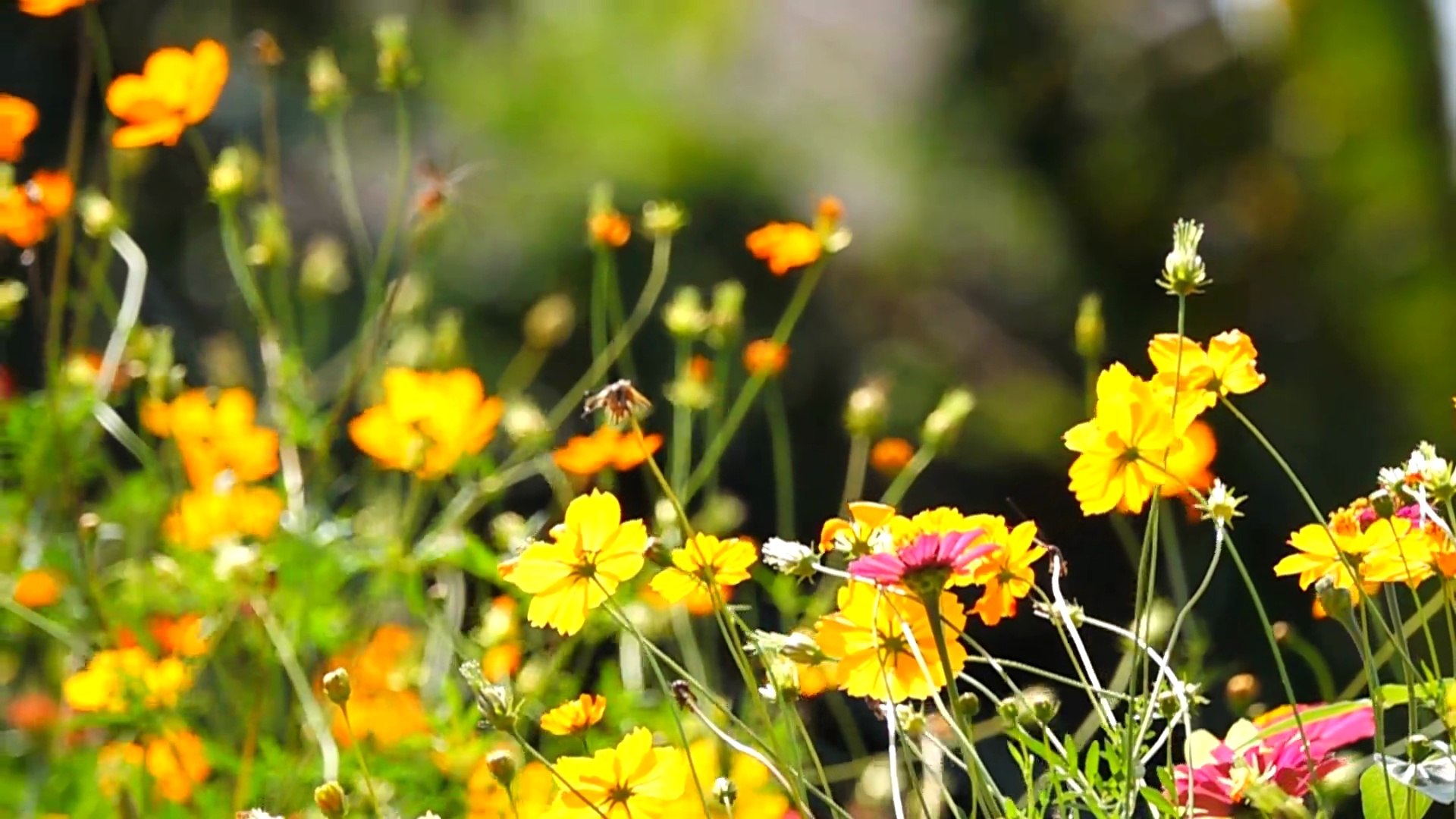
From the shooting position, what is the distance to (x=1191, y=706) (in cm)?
54

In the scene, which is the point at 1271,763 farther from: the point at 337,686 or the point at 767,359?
the point at 767,359

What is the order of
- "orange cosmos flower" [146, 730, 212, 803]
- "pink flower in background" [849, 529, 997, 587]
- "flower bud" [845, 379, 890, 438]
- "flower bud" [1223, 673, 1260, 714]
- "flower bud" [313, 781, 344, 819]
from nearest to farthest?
1. "pink flower in background" [849, 529, 997, 587]
2. "flower bud" [313, 781, 344, 819]
3. "flower bud" [1223, 673, 1260, 714]
4. "orange cosmos flower" [146, 730, 212, 803]
5. "flower bud" [845, 379, 890, 438]

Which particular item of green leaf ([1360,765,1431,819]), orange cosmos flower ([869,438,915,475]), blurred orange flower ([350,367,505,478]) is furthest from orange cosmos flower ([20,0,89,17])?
green leaf ([1360,765,1431,819])

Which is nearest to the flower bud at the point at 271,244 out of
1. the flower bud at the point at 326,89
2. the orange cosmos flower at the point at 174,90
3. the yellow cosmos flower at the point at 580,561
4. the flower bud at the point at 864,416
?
the flower bud at the point at 326,89

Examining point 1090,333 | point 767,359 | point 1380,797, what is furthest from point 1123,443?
point 767,359

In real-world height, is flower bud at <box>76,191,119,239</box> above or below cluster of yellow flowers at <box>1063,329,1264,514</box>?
below

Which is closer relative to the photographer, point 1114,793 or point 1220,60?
point 1114,793

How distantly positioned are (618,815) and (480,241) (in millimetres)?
1932

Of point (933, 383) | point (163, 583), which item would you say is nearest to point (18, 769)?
point (163, 583)

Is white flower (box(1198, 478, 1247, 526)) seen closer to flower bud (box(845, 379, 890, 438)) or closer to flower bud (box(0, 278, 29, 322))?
flower bud (box(845, 379, 890, 438))

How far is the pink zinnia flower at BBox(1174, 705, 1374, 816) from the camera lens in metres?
0.48

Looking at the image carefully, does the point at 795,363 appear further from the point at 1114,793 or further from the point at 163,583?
the point at 1114,793

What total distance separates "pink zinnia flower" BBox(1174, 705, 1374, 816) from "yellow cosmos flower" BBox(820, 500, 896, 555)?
0.11m

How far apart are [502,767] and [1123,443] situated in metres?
0.21
